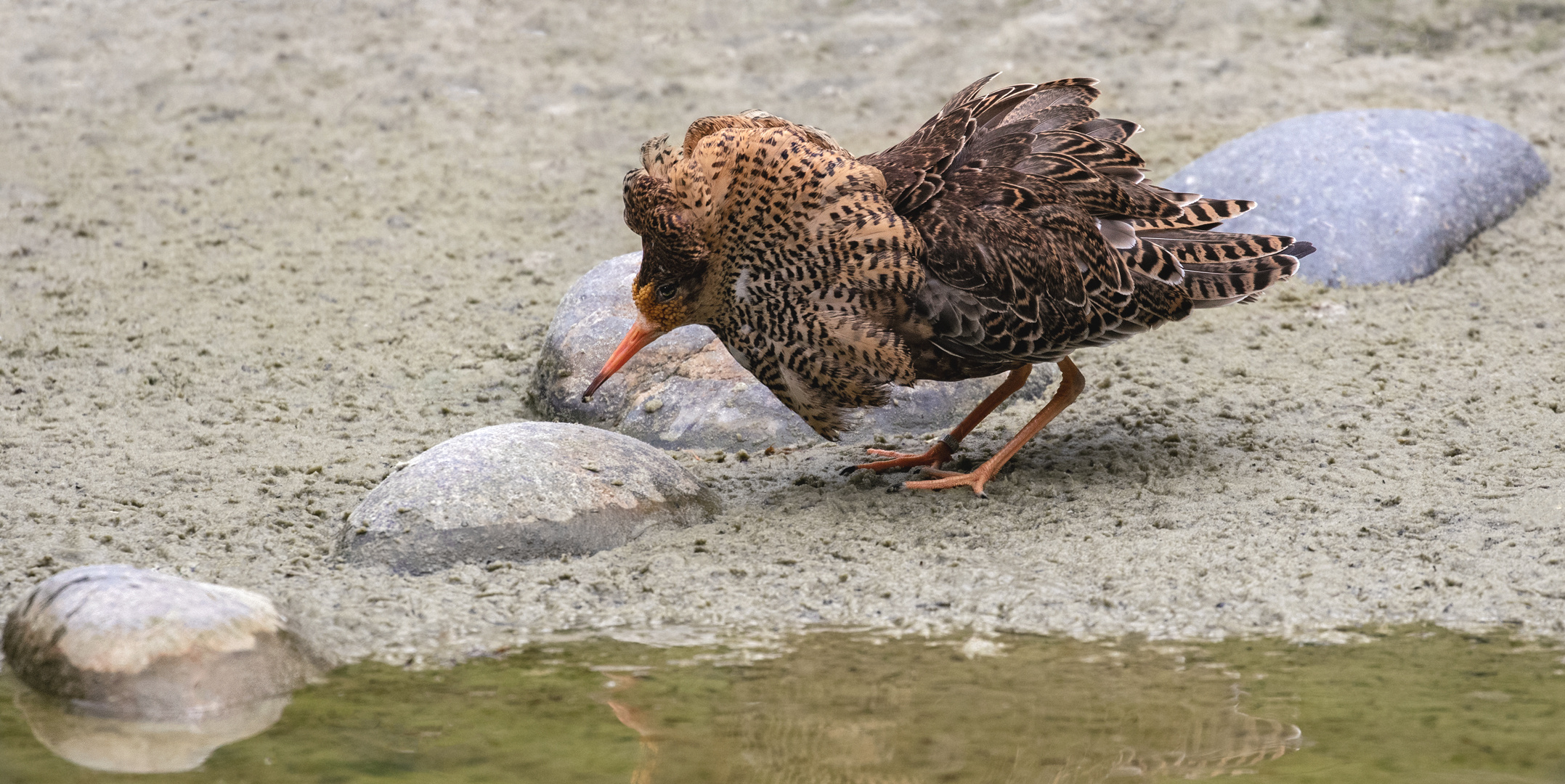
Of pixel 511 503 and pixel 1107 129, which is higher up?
pixel 1107 129

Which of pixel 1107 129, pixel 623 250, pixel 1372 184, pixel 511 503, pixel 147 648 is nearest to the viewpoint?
pixel 147 648

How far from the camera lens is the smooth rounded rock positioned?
3402 mm

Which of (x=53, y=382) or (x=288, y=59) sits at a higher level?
(x=288, y=59)

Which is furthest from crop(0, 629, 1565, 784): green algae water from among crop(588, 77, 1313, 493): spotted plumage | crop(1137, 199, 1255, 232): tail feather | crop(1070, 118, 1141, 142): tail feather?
crop(1070, 118, 1141, 142): tail feather

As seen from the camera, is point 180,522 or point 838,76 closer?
point 180,522

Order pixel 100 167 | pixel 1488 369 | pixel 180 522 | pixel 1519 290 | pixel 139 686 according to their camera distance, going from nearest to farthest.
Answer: pixel 139 686
pixel 180 522
pixel 1488 369
pixel 1519 290
pixel 100 167


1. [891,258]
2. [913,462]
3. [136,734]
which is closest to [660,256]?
[891,258]

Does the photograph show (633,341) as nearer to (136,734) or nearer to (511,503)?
(511,503)

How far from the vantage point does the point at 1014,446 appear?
16.0 ft

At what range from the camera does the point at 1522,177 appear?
7172 mm

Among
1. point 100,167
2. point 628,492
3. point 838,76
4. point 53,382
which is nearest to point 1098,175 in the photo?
point 628,492

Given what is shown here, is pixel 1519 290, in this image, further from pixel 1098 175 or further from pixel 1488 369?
pixel 1098 175

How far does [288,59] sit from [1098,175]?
618 cm

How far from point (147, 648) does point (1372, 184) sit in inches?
217
